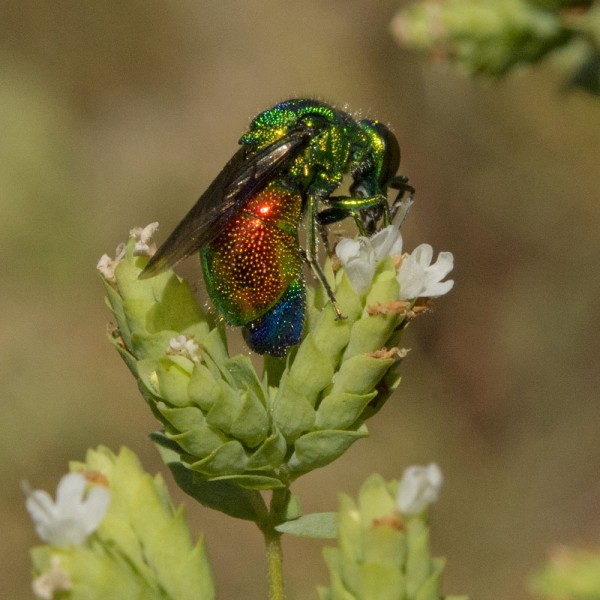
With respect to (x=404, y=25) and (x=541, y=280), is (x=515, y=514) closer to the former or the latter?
(x=541, y=280)

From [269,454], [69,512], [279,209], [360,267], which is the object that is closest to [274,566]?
[269,454]

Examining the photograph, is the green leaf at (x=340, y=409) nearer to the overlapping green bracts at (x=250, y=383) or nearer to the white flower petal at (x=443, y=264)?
the overlapping green bracts at (x=250, y=383)

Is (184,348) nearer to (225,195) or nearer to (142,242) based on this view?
(142,242)

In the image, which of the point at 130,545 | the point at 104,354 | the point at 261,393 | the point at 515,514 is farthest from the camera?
the point at 104,354

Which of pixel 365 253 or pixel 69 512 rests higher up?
pixel 365 253

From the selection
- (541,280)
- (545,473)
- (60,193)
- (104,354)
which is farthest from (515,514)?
Answer: (60,193)

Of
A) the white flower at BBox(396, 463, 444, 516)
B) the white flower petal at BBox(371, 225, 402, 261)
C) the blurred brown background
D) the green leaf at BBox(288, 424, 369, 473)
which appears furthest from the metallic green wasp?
the blurred brown background
